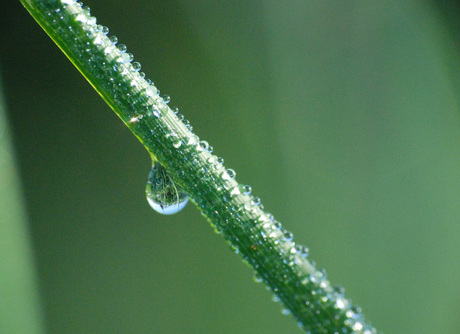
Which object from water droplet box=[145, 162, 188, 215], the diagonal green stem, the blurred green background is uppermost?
the blurred green background

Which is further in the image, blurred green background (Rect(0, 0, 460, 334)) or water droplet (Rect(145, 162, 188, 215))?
blurred green background (Rect(0, 0, 460, 334))

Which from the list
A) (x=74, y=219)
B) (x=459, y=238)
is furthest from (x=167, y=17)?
(x=459, y=238)

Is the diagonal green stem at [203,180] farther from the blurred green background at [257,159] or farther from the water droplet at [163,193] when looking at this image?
the blurred green background at [257,159]

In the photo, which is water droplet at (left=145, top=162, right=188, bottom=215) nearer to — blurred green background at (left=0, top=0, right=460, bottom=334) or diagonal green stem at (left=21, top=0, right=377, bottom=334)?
diagonal green stem at (left=21, top=0, right=377, bottom=334)

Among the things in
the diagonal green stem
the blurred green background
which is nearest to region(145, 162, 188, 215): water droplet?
the diagonal green stem

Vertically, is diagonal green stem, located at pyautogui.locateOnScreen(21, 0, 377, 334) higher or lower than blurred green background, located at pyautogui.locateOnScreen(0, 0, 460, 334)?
lower

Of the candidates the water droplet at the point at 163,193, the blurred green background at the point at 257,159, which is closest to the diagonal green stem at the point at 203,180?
the water droplet at the point at 163,193

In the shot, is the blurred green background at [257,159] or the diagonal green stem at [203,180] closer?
the diagonal green stem at [203,180]

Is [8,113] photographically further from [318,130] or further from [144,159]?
[318,130]
